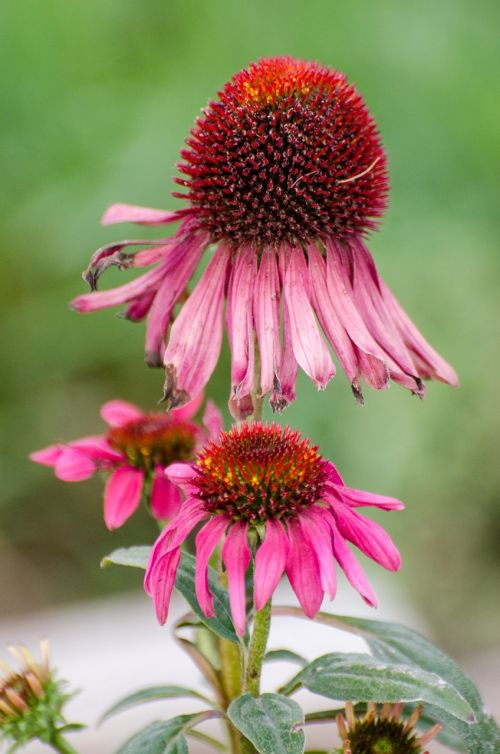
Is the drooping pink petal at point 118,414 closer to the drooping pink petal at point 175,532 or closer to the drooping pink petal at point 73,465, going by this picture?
the drooping pink petal at point 73,465

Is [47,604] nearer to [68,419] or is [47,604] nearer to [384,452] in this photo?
[68,419]

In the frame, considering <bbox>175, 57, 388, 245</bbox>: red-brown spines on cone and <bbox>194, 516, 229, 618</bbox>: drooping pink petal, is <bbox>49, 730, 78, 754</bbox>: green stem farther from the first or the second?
<bbox>175, 57, 388, 245</bbox>: red-brown spines on cone

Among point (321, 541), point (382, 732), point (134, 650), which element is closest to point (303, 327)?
point (321, 541)

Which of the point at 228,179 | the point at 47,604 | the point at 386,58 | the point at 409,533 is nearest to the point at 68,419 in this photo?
the point at 47,604

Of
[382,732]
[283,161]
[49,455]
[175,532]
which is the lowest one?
[382,732]

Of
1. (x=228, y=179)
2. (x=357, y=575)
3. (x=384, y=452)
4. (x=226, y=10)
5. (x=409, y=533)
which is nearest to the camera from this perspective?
(x=357, y=575)

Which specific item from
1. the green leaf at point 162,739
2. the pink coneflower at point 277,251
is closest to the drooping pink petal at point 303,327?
the pink coneflower at point 277,251

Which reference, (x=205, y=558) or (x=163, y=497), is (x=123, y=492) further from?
(x=205, y=558)
